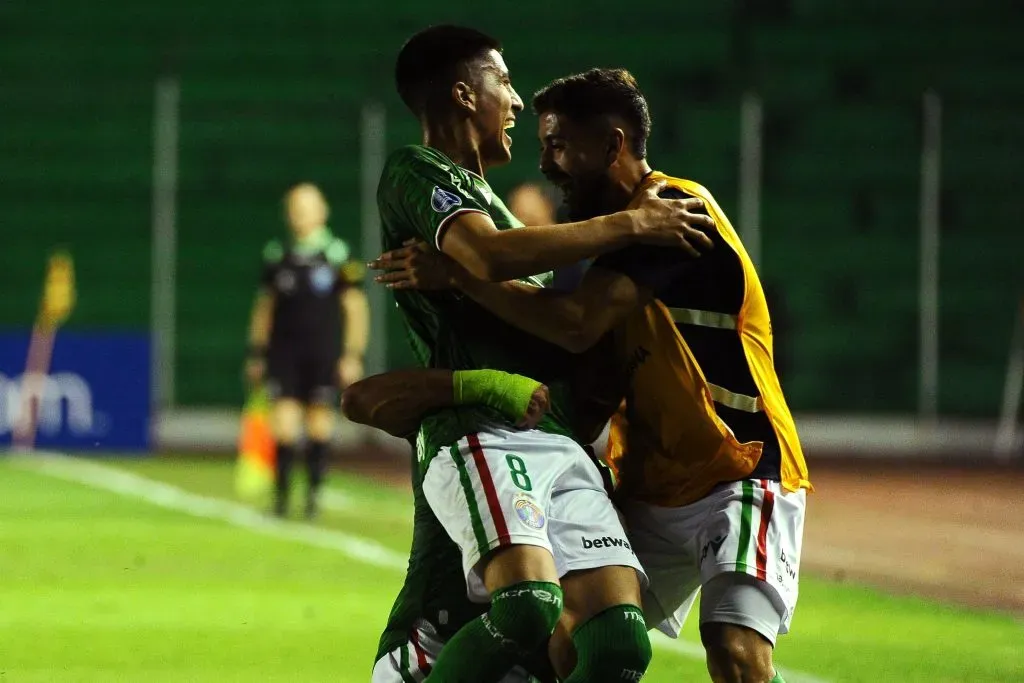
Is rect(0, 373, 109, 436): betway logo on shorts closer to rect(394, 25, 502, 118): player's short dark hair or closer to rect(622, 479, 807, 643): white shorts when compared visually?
rect(394, 25, 502, 118): player's short dark hair

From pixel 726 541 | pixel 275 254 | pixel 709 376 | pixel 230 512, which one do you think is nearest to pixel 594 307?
pixel 709 376

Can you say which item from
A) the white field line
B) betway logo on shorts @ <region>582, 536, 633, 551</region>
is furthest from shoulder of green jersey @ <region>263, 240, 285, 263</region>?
betway logo on shorts @ <region>582, 536, 633, 551</region>

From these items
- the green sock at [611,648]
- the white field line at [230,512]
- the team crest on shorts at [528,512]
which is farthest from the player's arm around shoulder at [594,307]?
the white field line at [230,512]

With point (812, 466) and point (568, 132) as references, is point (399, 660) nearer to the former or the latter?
point (568, 132)

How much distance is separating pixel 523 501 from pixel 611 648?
0.42 m

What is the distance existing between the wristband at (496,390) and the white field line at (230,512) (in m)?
2.80

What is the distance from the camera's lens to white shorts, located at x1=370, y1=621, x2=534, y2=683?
505cm

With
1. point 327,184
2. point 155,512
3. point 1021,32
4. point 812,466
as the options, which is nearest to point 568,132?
point 155,512

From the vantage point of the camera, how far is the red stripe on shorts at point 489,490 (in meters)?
4.64

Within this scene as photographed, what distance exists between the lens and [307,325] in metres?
14.1

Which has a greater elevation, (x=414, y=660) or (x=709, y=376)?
(x=709, y=376)

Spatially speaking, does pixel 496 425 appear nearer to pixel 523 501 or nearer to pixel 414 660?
pixel 523 501

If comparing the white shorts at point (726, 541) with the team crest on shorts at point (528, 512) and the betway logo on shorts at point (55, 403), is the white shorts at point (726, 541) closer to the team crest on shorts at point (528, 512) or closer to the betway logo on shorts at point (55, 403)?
the team crest on shorts at point (528, 512)

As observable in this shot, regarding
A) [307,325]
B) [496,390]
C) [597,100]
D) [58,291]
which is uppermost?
[597,100]
